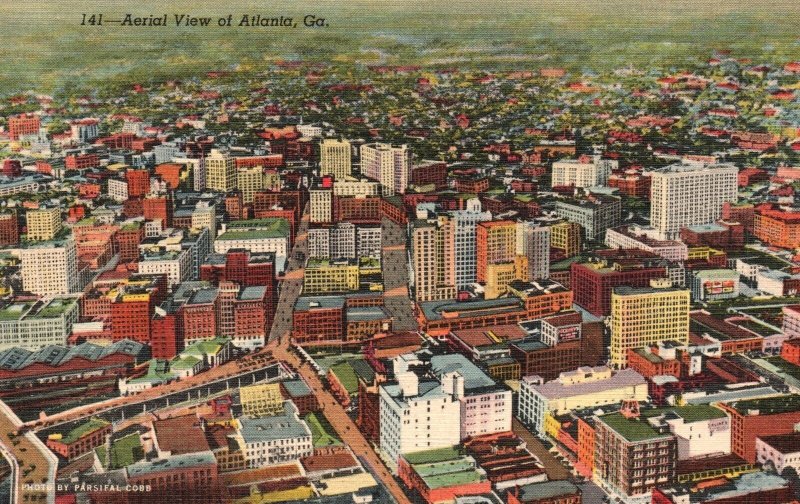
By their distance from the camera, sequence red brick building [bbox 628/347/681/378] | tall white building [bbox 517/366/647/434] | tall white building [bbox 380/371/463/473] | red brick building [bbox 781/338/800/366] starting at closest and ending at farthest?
tall white building [bbox 380/371/463/473] < tall white building [bbox 517/366/647/434] < red brick building [bbox 628/347/681/378] < red brick building [bbox 781/338/800/366]

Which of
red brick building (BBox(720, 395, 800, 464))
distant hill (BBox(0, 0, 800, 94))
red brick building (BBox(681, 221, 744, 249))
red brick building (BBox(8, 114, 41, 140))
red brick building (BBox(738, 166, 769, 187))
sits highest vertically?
distant hill (BBox(0, 0, 800, 94))

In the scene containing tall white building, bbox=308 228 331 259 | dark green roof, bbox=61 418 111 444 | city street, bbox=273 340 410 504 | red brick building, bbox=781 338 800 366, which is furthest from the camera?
tall white building, bbox=308 228 331 259

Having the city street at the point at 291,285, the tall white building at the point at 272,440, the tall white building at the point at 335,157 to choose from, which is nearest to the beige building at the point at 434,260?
the city street at the point at 291,285

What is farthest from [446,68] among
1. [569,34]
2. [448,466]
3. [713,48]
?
[448,466]

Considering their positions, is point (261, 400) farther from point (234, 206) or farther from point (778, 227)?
point (778, 227)

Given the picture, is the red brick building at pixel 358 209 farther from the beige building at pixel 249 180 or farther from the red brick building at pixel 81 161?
the red brick building at pixel 81 161

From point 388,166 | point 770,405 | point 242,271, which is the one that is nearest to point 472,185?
point 388,166

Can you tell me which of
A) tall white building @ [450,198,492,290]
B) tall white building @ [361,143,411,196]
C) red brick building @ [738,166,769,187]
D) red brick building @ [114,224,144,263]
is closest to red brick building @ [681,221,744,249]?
red brick building @ [738,166,769,187]

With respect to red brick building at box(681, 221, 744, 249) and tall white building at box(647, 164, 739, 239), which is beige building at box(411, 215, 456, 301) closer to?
tall white building at box(647, 164, 739, 239)
